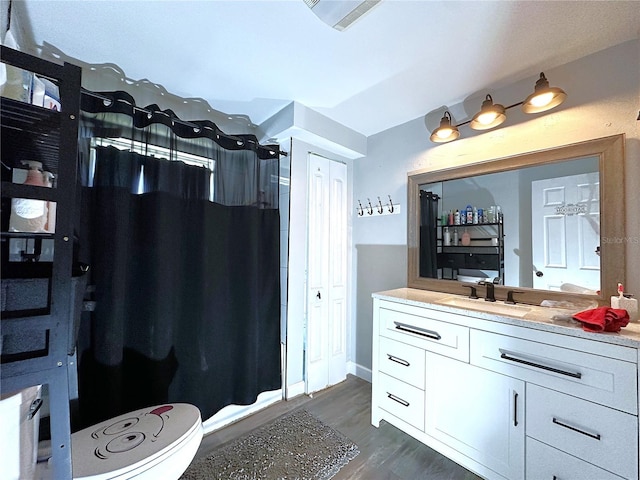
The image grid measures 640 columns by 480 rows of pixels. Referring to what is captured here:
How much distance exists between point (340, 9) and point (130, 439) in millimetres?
2079

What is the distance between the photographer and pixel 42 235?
2.43ft

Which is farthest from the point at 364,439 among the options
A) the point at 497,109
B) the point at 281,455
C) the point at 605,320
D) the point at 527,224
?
the point at 497,109

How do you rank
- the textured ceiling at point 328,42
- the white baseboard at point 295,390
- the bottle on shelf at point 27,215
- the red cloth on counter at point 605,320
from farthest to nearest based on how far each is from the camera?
the white baseboard at point 295,390 → the textured ceiling at point 328,42 → the red cloth on counter at point 605,320 → the bottle on shelf at point 27,215

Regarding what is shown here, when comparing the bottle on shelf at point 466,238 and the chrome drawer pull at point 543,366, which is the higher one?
the bottle on shelf at point 466,238

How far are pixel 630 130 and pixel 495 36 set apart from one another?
87 cm

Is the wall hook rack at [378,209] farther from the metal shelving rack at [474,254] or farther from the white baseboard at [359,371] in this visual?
the white baseboard at [359,371]

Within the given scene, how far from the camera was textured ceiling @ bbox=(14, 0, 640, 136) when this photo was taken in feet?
4.00

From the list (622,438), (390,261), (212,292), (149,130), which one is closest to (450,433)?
(622,438)

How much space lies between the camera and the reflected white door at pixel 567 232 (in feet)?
4.75

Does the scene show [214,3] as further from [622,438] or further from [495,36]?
[622,438]

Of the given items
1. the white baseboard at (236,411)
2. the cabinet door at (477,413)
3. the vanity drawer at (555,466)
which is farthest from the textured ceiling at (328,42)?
the white baseboard at (236,411)

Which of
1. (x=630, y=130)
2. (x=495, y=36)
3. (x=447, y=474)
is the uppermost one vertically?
(x=495, y=36)

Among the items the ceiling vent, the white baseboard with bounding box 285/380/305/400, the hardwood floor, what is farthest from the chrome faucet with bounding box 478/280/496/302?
the ceiling vent

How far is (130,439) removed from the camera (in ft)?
3.65
